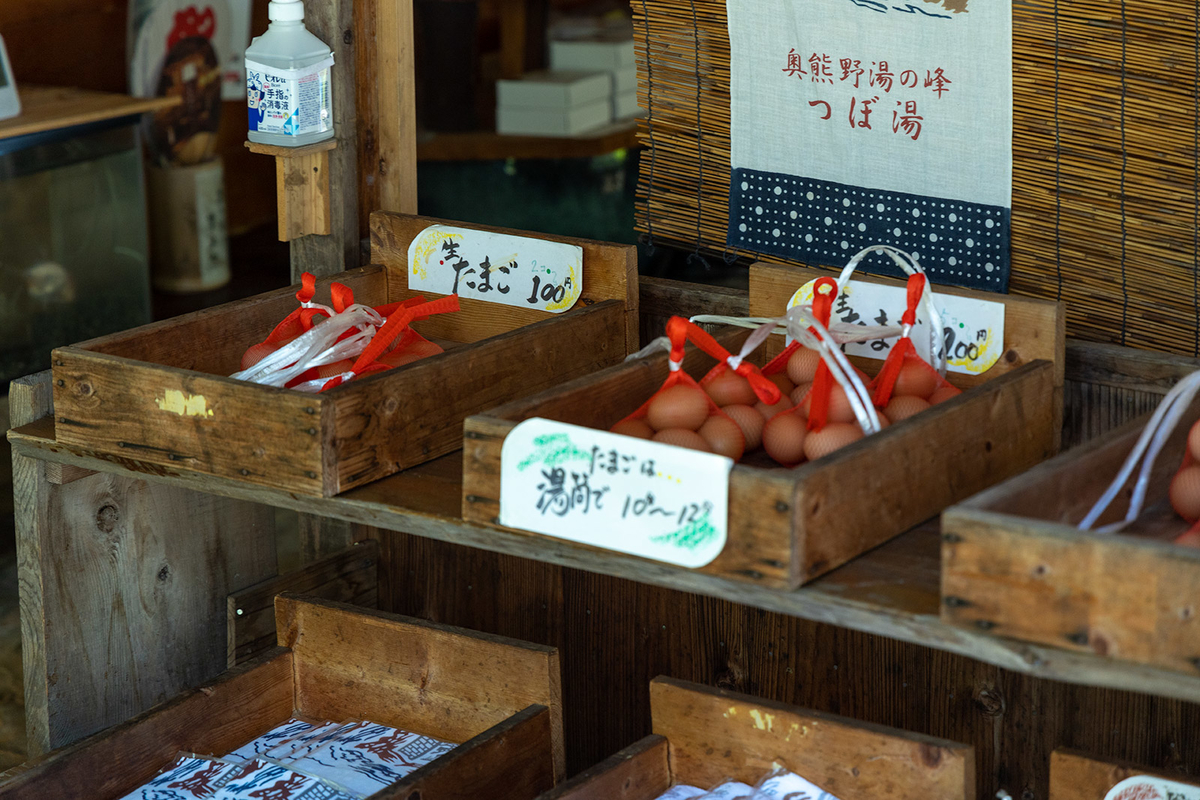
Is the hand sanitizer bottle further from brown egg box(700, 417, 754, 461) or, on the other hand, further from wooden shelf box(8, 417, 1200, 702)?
brown egg box(700, 417, 754, 461)

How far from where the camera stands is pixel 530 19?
606 cm

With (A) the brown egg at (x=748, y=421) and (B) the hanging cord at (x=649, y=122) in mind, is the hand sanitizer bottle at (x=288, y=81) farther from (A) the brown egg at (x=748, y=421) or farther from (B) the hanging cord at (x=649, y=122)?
(A) the brown egg at (x=748, y=421)

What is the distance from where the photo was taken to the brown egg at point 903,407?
1721 mm

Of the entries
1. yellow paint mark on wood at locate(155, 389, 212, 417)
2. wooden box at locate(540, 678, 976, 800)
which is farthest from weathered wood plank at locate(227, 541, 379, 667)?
wooden box at locate(540, 678, 976, 800)

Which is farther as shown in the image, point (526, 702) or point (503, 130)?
point (503, 130)

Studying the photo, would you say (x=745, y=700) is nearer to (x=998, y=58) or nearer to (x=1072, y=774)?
(x=1072, y=774)

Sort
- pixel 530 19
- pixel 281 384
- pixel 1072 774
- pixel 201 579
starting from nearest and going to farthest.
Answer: pixel 1072 774 < pixel 281 384 < pixel 201 579 < pixel 530 19

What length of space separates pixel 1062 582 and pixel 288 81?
1.33 m

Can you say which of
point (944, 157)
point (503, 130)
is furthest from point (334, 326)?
point (503, 130)

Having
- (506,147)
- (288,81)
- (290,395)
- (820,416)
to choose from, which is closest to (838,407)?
(820,416)

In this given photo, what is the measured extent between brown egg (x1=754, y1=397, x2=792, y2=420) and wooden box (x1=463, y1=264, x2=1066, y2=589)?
0.06 metres

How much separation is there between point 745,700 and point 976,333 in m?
0.54

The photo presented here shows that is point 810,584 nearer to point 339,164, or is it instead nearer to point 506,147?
point 339,164

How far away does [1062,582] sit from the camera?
51.2 inches
